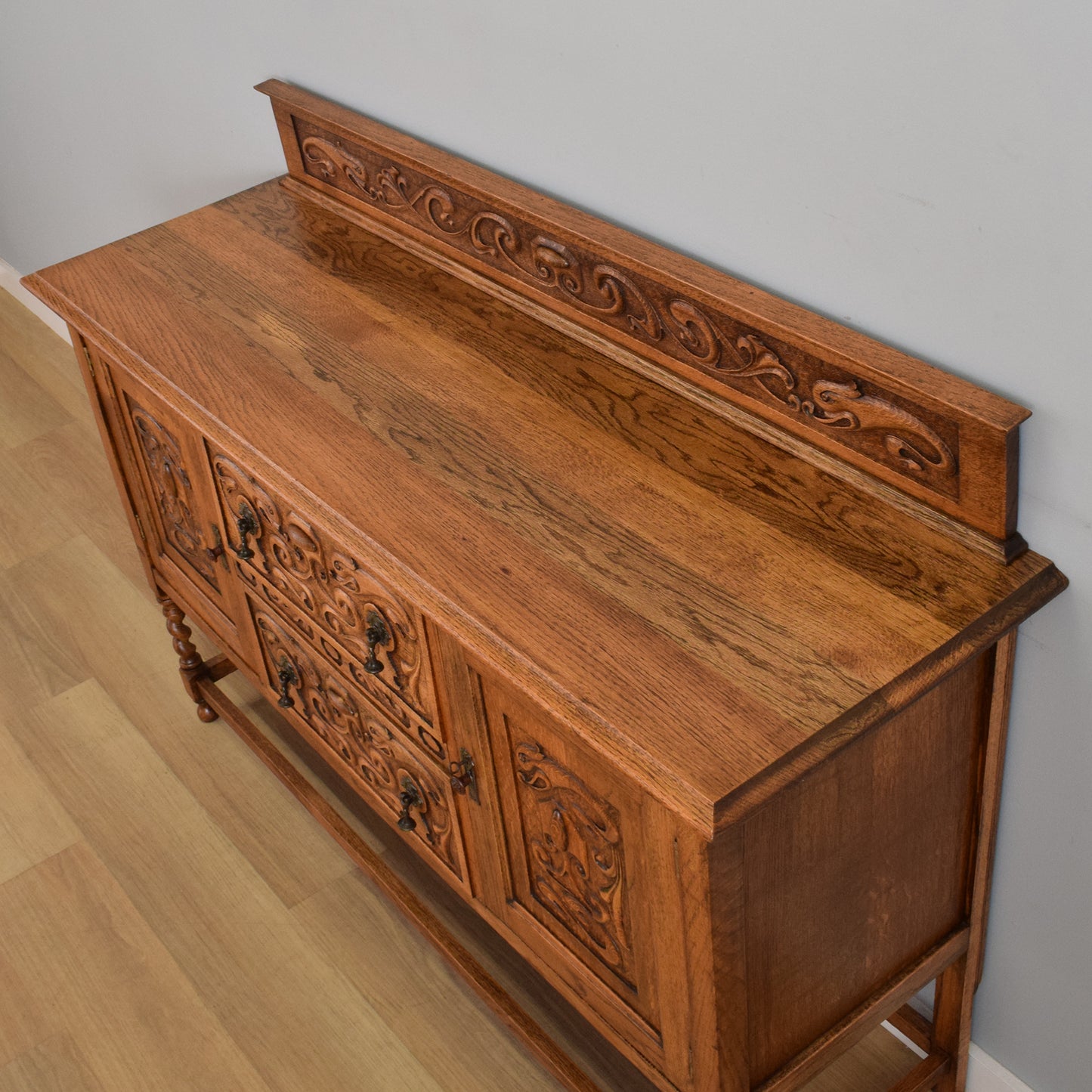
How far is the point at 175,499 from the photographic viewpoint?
1851 mm

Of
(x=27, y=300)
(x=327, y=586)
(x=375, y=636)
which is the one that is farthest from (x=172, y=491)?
(x=27, y=300)

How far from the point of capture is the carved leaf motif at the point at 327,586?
136 centimetres

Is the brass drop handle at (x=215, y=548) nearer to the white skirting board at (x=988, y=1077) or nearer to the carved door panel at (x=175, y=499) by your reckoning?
the carved door panel at (x=175, y=499)

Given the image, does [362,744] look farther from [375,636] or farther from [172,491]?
[172,491]

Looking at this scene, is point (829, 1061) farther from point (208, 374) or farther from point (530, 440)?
point (208, 374)

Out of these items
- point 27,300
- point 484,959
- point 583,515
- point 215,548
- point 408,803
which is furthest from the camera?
point 27,300

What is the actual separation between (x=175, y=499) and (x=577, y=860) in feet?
2.92

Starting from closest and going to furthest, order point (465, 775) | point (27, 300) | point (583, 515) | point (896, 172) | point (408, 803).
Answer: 1. point (896, 172)
2. point (583, 515)
3. point (465, 775)
4. point (408, 803)
5. point (27, 300)

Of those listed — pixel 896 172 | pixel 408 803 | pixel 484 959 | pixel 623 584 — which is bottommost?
pixel 484 959

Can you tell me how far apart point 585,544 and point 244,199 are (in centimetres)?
102

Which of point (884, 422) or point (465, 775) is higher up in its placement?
point (884, 422)

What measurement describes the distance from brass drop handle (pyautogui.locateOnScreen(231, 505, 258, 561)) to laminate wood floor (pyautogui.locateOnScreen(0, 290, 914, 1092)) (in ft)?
2.17

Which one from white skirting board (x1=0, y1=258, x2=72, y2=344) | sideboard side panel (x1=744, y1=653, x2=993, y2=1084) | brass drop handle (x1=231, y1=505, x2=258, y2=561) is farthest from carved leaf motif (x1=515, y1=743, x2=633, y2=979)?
white skirting board (x1=0, y1=258, x2=72, y2=344)

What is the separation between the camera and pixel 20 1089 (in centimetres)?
181
